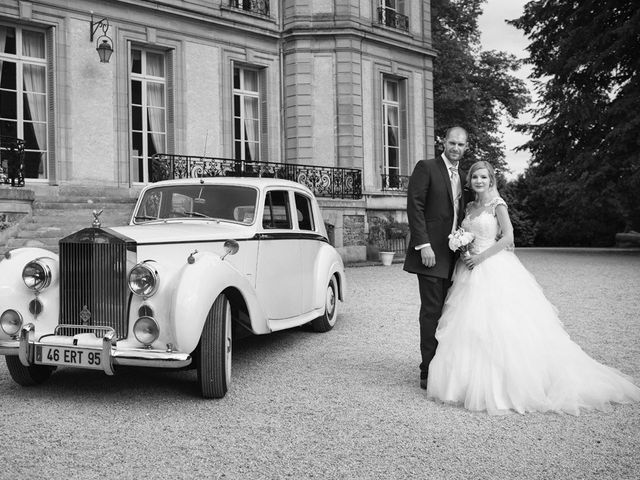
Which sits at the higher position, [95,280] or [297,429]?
[95,280]

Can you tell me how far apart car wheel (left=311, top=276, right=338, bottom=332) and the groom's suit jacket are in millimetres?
2324

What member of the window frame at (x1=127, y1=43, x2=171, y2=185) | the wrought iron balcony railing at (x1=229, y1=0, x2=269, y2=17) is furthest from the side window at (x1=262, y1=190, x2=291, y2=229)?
the wrought iron balcony railing at (x1=229, y1=0, x2=269, y2=17)

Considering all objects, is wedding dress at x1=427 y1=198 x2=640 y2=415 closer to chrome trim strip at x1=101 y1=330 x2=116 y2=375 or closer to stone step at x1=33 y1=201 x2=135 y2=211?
chrome trim strip at x1=101 y1=330 x2=116 y2=375

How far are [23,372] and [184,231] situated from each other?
5.21ft

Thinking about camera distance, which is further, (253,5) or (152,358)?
(253,5)

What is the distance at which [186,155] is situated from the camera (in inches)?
599

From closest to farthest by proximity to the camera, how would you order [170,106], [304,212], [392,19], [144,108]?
1. [304,212]
2. [144,108]
3. [170,106]
4. [392,19]

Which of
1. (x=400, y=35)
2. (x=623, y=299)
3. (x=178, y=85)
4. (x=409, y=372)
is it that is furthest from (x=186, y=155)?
(x=409, y=372)

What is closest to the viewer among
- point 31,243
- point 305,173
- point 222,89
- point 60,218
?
point 31,243

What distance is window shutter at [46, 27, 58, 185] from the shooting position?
45.4ft

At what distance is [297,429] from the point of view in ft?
13.0

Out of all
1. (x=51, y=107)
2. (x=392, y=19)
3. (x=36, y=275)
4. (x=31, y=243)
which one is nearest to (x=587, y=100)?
(x=392, y=19)

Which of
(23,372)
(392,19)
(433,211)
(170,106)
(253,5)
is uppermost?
(392,19)

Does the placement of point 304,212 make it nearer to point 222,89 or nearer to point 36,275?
point 36,275
